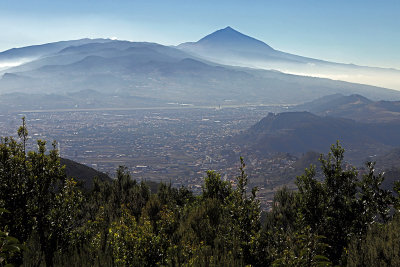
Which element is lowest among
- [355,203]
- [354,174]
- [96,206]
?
[96,206]

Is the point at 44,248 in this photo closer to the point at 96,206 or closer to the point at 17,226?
the point at 17,226

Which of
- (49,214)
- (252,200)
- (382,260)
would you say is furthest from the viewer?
(252,200)

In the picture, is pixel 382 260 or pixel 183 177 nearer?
pixel 382 260

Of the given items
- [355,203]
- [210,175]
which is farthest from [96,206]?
[355,203]

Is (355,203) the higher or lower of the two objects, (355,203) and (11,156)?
the lower

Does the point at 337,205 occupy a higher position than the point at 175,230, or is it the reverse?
the point at 337,205

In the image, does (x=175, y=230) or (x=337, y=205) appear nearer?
(x=337, y=205)

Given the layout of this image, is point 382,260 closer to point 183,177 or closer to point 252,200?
point 252,200

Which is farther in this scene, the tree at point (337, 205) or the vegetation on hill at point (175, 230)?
the tree at point (337, 205)

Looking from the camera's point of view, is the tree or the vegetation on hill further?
the tree

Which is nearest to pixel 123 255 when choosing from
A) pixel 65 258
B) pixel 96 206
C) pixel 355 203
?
pixel 65 258

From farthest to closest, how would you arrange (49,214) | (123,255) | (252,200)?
1. (252,200)
2. (49,214)
3. (123,255)
